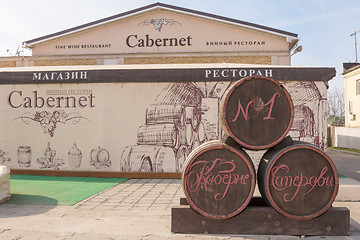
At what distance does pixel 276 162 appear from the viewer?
3883 mm

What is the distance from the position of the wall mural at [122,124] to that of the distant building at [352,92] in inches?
941

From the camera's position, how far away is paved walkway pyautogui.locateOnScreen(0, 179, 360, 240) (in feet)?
12.9

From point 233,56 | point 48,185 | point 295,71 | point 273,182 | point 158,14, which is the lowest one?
point 48,185

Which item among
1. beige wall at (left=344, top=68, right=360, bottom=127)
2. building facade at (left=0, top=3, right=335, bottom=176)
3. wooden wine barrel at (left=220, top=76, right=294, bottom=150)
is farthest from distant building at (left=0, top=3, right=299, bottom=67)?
beige wall at (left=344, top=68, right=360, bottom=127)

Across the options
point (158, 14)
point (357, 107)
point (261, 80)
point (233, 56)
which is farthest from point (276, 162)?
point (357, 107)

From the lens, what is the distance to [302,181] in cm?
389

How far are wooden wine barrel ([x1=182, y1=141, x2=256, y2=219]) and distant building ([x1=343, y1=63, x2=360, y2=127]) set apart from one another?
94.8ft

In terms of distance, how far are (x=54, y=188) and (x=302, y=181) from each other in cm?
562

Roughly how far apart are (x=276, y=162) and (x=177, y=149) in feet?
15.3

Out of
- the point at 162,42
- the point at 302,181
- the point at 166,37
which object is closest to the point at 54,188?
the point at 302,181

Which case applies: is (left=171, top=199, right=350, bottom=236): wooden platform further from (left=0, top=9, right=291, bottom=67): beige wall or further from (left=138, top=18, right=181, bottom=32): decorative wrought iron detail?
(left=138, top=18, right=181, bottom=32): decorative wrought iron detail

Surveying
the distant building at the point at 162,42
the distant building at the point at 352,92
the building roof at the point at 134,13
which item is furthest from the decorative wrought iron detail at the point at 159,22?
the distant building at the point at 352,92

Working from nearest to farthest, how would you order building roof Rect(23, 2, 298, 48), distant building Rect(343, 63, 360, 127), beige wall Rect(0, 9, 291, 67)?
1. beige wall Rect(0, 9, 291, 67)
2. building roof Rect(23, 2, 298, 48)
3. distant building Rect(343, 63, 360, 127)

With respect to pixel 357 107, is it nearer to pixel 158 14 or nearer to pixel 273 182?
pixel 158 14
